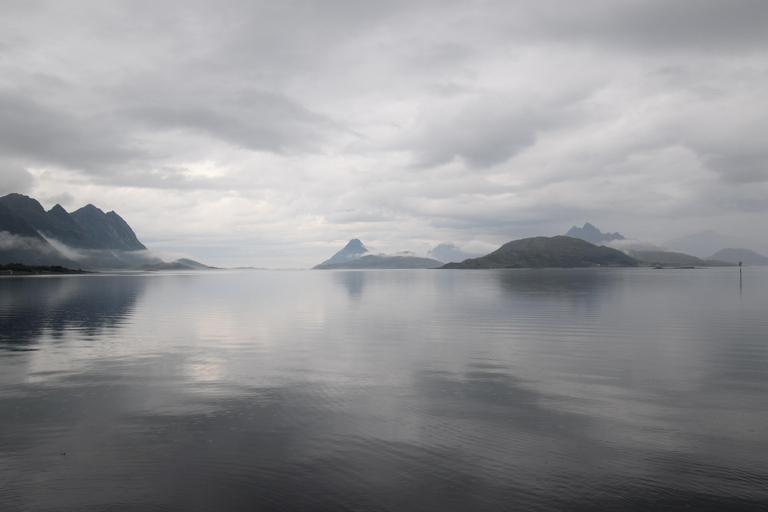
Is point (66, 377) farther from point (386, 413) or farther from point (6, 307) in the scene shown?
point (6, 307)

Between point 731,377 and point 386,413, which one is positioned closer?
point 386,413

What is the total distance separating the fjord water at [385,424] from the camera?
37.1 feet

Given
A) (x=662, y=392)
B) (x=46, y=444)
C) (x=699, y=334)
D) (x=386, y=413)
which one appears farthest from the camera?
(x=699, y=334)

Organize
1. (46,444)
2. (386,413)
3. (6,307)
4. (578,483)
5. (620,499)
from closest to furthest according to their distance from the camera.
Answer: (620,499)
(578,483)
(46,444)
(386,413)
(6,307)

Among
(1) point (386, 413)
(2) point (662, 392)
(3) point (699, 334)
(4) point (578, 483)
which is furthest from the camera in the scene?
(3) point (699, 334)

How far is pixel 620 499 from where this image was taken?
1095 cm

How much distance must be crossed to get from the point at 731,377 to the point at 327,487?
2318 centimetres

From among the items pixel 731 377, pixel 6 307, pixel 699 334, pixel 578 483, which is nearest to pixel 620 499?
pixel 578 483

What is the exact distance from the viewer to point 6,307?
6244 centimetres

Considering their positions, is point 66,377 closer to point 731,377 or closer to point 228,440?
point 228,440

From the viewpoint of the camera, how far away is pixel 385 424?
16.2 m

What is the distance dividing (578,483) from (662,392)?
11585mm

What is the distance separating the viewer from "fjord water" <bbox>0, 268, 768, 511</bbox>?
11.3m

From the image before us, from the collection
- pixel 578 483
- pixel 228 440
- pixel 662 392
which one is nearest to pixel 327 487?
pixel 228 440
